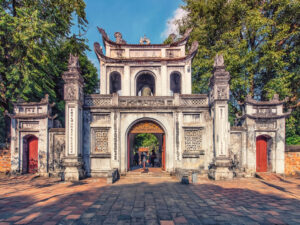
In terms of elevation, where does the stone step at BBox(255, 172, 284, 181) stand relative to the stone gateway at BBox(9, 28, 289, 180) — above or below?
below

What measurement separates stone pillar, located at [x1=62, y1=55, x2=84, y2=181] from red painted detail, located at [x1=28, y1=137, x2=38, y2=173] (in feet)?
8.88

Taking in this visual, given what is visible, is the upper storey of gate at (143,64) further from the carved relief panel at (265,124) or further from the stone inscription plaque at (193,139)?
the carved relief panel at (265,124)

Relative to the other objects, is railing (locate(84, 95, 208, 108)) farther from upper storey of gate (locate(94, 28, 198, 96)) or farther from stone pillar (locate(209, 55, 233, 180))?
upper storey of gate (locate(94, 28, 198, 96))

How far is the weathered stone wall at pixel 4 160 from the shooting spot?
10578 mm

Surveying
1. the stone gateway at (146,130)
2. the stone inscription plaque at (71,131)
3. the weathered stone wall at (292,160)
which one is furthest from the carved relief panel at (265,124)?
the stone inscription plaque at (71,131)

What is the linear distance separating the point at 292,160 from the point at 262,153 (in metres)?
1.79

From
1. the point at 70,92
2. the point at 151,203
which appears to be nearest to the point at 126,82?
the point at 70,92

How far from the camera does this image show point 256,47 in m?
14.2

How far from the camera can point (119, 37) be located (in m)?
Answer: 14.9

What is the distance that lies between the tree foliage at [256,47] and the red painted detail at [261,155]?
334cm

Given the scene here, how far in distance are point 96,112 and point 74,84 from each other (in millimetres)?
2005

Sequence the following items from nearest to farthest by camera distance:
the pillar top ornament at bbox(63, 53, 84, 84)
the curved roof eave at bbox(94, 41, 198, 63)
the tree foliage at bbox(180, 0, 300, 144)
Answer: the pillar top ornament at bbox(63, 53, 84, 84) → the tree foliage at bbox(180, 0, 300, 144) → the curved roof eave at bbox(94, 41, 198, 63)

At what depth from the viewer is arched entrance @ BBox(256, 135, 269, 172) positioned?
10211mm

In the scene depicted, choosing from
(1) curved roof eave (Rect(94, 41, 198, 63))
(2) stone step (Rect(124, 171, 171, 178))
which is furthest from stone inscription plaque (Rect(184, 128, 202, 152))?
(1) curved roof eave (Rect(94, 41, 198, 63))
